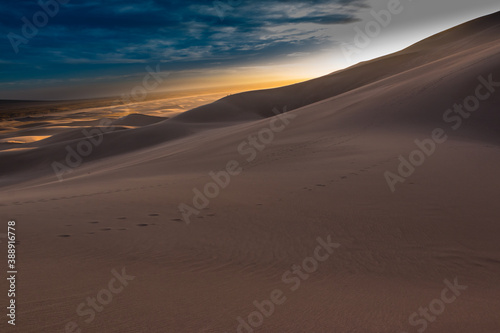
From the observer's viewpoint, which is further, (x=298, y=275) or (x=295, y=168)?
(x=295, y=168)

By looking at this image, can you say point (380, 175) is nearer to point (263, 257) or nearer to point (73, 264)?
point (263, 257)

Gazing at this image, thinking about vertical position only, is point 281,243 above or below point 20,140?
below

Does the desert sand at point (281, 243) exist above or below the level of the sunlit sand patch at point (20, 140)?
below

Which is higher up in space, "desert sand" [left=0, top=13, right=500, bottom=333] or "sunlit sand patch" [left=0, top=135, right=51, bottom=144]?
"sunlit sand patch" [left=0, top=135, right=51, bottom=144]

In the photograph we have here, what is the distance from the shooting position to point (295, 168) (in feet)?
27.0

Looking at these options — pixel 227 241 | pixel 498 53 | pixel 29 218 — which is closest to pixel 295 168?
pixel 227 241

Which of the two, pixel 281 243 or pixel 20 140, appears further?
pixel 20 140

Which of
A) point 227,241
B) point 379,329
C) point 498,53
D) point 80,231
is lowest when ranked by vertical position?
point 379,329

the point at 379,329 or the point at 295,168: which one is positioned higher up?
the point at 295,168

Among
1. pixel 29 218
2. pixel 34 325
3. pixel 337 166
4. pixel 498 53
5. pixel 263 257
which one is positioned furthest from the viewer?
pixel 498 53

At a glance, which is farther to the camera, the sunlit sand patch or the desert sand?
the sunlit sand patch

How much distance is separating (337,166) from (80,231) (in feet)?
18.3

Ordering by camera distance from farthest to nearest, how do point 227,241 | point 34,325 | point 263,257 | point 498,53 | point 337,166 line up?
point 498,53, point 337,166, point 227,241, point 263,257, point 34,325

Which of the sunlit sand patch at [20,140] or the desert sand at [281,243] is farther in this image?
the sunlit sand patch at [20,140]
